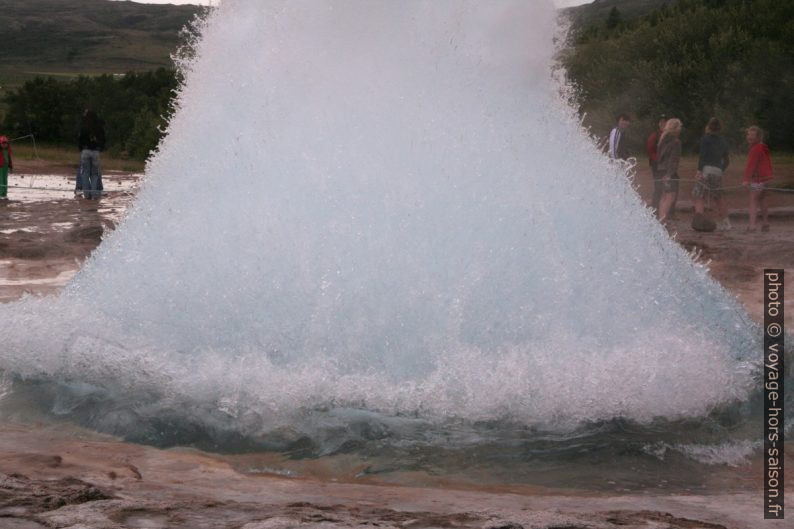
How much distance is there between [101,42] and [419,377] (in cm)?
10016

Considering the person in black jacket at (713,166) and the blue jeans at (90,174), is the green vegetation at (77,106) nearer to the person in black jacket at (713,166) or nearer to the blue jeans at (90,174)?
the blue jeans at (90,174)

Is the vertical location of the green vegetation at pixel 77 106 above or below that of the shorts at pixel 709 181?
above

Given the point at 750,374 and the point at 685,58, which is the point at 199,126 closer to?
the point at 750,374

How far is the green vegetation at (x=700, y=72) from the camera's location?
20312 mm

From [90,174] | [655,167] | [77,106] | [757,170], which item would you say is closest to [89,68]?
[77,106]

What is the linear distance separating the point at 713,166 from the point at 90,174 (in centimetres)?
900

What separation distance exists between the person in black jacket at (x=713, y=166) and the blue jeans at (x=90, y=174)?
858cm

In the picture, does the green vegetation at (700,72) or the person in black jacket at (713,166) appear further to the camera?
the green vegetation at (700,72)

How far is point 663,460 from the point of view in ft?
12.7

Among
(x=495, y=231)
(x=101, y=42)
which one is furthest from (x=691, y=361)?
(x=101, y=42)

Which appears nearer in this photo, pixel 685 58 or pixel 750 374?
pixel 750 374

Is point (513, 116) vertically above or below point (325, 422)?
above

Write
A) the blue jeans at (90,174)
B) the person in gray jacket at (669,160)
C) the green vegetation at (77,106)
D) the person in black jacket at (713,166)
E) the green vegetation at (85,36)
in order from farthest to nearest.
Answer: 1. the green vegetation at (85,36)
2. the green vegetation at (77,106)
3. the blue jeans at (90,174)
4. the person in gray jacket at (669,160)
5. the person in black jacket at (713,166)

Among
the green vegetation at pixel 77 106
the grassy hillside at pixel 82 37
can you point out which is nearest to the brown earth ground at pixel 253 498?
the green vegetation at pixel 77 106
